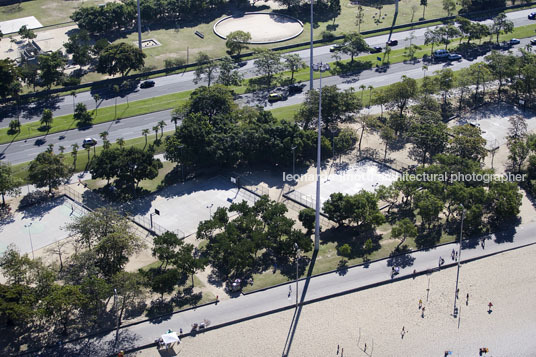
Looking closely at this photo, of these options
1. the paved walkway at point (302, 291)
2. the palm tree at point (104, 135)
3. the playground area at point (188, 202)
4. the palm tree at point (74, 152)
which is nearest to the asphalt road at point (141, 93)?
the palm tree at point (104, 135)

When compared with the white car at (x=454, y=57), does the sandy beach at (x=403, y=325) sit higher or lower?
lower

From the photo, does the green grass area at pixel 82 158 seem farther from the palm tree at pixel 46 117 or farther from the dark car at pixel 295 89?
the dark car at pixel 295 89

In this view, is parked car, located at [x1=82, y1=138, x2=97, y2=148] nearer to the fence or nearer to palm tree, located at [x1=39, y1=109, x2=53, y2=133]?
palm tree, located at [x1=39, y1=109, x2=53, y2=133]

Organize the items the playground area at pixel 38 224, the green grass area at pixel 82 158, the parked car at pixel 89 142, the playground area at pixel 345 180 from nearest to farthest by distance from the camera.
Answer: the playground area at pixel 38 224 < the playground area at pixel 345 180 < the green grass area at pixel 82 158 < the parked car at pixel 89 142

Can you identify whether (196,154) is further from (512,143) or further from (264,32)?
(264,32)

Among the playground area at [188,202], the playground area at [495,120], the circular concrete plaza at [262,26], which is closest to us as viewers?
the playground area at [188,202]

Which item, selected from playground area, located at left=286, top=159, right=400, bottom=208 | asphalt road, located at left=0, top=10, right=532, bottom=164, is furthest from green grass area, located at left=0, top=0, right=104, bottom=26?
playground area, located at left=286, top=159, right=400, bottom=208

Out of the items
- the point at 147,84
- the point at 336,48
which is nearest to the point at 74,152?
the point at 147,84
